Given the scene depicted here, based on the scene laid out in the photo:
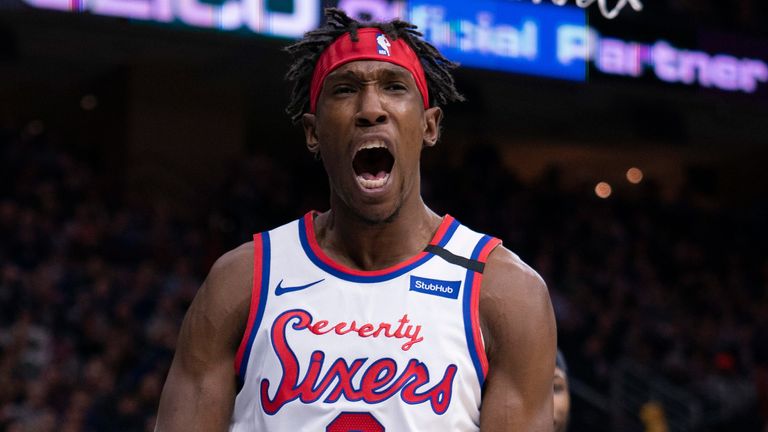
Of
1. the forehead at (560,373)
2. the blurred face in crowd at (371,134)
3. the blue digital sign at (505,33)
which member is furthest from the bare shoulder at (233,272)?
the blue digital sign at (505,33)

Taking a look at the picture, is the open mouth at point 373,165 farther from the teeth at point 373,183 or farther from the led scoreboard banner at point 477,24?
the led scoreboard banner at point 477,24

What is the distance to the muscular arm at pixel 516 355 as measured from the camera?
2783mm

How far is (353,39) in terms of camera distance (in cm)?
300

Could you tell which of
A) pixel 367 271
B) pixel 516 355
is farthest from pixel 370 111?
pixel 516 355

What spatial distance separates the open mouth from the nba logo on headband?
26 centimetres

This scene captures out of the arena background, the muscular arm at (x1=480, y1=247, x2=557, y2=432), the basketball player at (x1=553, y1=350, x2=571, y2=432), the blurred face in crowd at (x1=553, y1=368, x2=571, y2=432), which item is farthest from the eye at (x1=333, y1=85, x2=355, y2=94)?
the arena background

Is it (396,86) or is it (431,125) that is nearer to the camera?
(396,86)

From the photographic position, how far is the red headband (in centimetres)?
296

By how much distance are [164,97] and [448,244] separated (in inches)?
531

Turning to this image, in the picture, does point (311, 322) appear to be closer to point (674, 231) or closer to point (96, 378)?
point (96, 378)

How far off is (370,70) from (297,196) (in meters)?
11.8

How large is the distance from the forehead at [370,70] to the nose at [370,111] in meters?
0.05

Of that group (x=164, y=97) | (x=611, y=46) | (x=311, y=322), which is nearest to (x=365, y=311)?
(x=311, y=322)

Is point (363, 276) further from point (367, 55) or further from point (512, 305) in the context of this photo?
point (367, 55)
